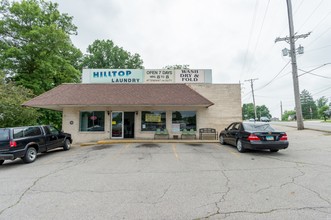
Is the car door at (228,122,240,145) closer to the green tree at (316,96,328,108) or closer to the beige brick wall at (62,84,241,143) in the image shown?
the beige brick wall at (62,84,241,143)

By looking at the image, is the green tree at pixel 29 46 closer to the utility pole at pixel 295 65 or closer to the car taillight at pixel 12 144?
the car taillight at pixel 12 144

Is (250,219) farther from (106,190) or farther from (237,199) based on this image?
(106,190)

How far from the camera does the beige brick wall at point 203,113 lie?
14641mm

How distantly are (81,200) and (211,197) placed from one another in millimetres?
2909

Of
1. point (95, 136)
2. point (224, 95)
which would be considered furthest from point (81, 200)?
point (224, 95)

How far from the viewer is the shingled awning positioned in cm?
1304

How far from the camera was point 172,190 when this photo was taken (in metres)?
4.38

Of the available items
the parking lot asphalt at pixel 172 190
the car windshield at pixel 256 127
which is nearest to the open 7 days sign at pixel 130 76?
the car windshield at pixel 256 127

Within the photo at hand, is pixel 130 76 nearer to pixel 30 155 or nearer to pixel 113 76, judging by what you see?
pixel 113 76

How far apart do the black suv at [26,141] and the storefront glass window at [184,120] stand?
8517 millimetres

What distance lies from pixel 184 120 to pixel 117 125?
5698 millimetres

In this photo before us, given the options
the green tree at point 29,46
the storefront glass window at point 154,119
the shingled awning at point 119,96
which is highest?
the green tree at point 29,46

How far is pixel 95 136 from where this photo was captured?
48.0 feet

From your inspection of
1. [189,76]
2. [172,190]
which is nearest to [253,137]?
[172,190]
